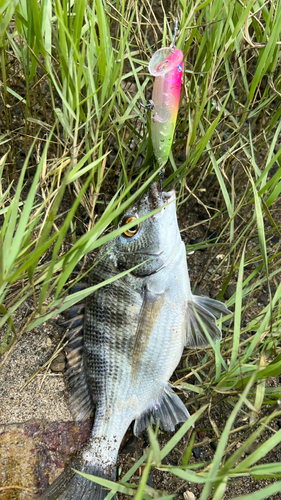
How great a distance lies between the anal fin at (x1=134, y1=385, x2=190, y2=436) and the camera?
6.96ft

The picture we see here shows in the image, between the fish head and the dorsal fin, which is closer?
the fish head

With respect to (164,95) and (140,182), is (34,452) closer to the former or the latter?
(140,182)

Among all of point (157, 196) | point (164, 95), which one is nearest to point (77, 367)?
point (157, 196)

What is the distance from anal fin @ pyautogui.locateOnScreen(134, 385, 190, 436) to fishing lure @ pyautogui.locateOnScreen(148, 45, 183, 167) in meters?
1.28

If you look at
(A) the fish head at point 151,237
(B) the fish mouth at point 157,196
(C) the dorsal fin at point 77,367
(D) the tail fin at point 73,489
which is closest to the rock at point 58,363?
(C) the dorsal fin at point 77,367

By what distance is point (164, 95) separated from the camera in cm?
186

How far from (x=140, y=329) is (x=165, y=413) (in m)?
0.49

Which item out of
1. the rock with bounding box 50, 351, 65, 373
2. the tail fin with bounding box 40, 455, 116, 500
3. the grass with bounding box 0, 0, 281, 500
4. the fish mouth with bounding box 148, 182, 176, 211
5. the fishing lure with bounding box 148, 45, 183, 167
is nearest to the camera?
the grass with bounding box 0, 0, 281, 500

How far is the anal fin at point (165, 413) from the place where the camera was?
212 cm

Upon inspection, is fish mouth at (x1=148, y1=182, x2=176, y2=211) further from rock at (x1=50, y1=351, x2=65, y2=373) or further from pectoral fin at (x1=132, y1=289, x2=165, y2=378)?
rock at (x1=50, y1=351, x2=65, y2=373)

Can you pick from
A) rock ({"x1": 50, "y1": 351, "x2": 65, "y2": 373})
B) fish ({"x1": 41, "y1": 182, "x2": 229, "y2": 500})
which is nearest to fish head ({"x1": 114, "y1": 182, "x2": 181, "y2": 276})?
fish ({"x1": 41, "y1": 182, "x2": 229, "y2": 500})

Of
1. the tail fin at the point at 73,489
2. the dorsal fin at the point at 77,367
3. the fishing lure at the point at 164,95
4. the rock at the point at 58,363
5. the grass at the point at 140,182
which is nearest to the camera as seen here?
the grass at the point at 140,182

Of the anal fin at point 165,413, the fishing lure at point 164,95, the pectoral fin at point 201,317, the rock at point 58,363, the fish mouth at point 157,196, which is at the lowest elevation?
the anal fin at point 165,413

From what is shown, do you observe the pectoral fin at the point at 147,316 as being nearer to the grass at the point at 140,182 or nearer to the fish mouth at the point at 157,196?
the grass at the point at 140,182
